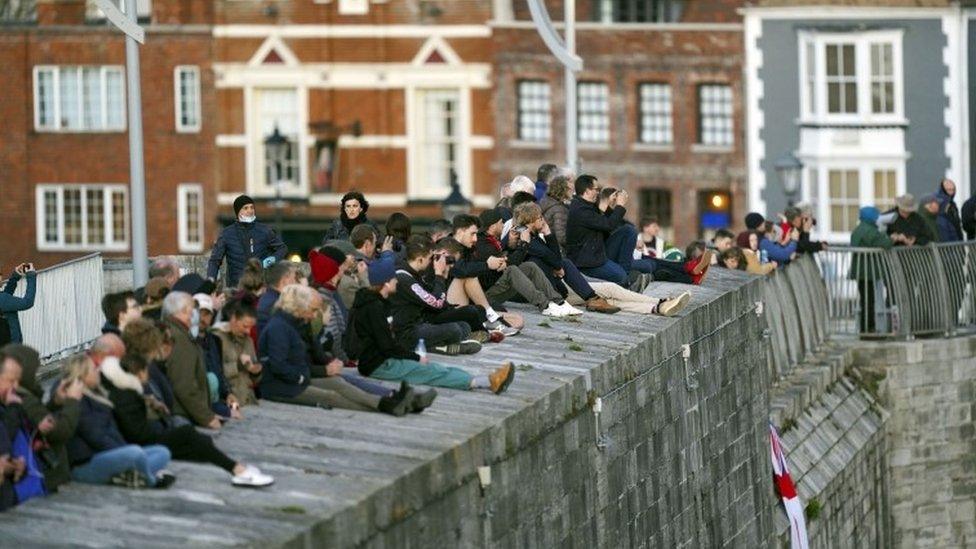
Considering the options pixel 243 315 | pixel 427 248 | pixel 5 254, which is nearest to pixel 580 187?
pixel 427 248

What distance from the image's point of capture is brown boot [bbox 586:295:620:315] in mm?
27656

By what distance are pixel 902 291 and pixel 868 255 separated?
1164mm

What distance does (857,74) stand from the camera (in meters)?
69.2

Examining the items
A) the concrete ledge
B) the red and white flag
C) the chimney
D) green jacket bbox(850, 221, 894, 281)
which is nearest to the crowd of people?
the concrete ledge

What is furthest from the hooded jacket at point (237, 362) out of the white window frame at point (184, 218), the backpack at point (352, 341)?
the white window frame at point (184, 218)

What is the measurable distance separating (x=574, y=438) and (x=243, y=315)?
127 inches

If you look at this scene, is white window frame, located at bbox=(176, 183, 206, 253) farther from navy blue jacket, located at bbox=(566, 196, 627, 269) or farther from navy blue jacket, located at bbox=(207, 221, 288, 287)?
navy blue jacket, located at bbox=(207, 221, 288, 287)

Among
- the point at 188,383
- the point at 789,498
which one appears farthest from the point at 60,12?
the point at 188,383

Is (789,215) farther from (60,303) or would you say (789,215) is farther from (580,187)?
(60,303)

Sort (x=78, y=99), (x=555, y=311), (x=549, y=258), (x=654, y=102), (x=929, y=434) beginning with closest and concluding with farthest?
(x=555, y=311)
(x=549, y=258)
(x=929, y=434)
(x=654, y=102)
(x=78, y=99)

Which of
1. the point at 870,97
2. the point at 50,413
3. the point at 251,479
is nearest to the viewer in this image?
the point at 50,413

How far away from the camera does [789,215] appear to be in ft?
125

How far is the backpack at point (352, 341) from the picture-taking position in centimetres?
2231

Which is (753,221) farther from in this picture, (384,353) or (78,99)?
(78,99)
